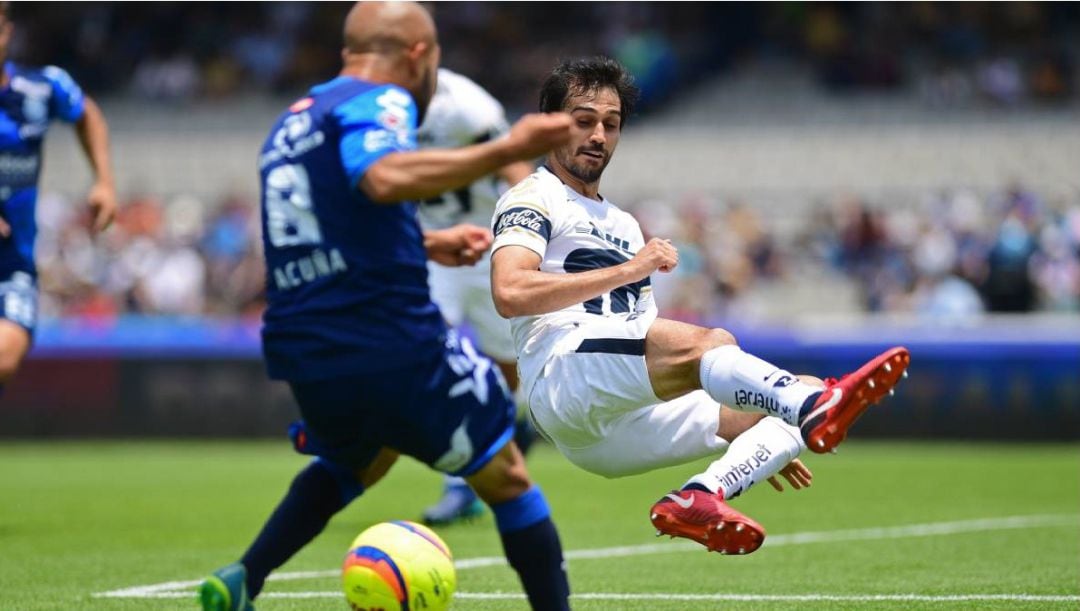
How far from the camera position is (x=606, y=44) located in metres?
25.6

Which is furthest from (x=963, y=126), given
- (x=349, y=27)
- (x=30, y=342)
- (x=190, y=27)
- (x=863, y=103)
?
(x=349, y=27)

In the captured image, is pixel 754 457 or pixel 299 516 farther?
pixel 754 457

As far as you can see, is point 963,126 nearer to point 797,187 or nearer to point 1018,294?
point 797,187

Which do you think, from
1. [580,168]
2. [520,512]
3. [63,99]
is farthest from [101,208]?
[520,512]

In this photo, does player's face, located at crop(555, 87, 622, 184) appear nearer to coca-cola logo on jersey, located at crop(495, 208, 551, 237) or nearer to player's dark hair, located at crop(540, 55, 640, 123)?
player's dark hair, located at crop(540, 55, 640, 123)

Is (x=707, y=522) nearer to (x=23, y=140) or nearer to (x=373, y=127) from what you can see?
(x=373, y=127)

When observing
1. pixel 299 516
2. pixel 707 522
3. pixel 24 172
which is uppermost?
pixel 24 172

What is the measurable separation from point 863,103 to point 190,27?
456 inches

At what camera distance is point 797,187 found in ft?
77.0

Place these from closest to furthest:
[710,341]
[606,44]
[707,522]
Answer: [707,522] → [710,341] → [606,44]

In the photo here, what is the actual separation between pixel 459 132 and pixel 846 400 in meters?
5.13

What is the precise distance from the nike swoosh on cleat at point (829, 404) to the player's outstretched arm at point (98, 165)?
4.63 m

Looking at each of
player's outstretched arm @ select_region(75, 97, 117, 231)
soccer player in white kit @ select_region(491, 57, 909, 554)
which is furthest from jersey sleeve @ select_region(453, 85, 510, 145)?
soccer player in white kit @ select_region(491, 57, 909, 554)

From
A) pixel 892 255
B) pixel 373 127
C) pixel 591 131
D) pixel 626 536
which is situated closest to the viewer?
pixel 373 127
